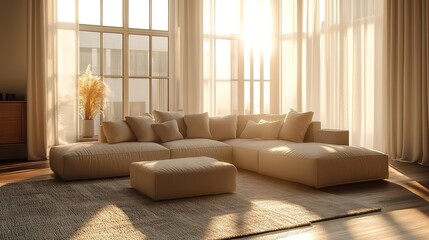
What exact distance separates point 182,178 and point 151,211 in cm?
55

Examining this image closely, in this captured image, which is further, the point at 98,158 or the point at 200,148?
the point at 200,148

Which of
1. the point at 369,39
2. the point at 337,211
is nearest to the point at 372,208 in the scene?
the point at 337,211

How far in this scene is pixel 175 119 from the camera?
6.66 metres

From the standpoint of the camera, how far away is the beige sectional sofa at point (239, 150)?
16.2 feet

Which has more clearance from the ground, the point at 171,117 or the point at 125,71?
the point at 125,71

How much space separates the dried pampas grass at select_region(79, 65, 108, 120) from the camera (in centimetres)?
770

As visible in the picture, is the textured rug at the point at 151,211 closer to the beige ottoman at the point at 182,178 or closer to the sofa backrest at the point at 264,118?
the beige ottoman at the point at 182,178

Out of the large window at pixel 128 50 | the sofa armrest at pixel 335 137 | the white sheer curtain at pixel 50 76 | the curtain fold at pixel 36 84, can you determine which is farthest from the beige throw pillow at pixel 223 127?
the curtain fold at pixel 36 84

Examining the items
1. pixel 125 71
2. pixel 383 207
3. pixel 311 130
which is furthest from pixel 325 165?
pixel 125 71

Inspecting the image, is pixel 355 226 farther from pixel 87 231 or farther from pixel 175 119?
pixel 175 119

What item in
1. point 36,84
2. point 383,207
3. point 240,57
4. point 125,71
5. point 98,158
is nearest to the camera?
point 383,207

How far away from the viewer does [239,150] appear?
20.2ft

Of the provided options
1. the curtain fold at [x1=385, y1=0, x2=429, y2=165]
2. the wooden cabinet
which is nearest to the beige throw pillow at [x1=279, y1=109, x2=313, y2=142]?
the curtain fold at [x1=385, y1=0, x2=429, y2=165]

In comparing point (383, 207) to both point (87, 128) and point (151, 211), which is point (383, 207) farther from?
point (87, 128)
